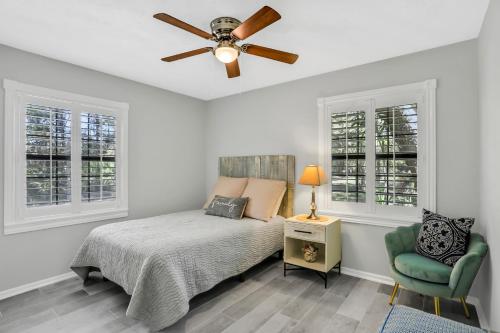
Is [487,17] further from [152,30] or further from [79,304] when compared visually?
[79,304]

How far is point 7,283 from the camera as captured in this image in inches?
106

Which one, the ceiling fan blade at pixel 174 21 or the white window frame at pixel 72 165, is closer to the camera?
the ceiling fan blade at pixel 174 21

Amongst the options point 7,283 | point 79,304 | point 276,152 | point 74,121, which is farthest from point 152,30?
point 7,283

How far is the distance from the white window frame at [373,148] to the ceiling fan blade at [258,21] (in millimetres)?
1822

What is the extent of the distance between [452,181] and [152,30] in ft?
10.4

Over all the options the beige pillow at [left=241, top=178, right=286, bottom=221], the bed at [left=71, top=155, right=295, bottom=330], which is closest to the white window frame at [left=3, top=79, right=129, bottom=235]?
the bed at [left=71, top=155, right=295, bottom=330]

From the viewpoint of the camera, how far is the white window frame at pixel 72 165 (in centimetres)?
271

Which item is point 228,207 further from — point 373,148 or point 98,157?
point 373,148

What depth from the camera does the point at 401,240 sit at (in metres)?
2.60

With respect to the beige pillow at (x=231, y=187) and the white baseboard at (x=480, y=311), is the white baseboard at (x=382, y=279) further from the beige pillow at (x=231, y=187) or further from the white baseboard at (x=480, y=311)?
the beige pillow at (x=231, y=187)

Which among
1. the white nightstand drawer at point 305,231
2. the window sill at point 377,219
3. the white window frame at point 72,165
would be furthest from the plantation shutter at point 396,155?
the white window frame at point 72,165

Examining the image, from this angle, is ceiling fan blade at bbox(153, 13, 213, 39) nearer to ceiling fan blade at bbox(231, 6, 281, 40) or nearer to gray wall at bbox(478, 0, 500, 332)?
ceiling fan blade at bbox(231, 6, 281, 40)

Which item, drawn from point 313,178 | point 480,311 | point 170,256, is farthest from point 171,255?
Result: point 480,311

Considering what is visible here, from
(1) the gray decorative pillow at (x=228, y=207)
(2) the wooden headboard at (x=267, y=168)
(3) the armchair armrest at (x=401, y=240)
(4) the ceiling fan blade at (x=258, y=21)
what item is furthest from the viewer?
(2) the wooden headboard at (x=267, y=168)
